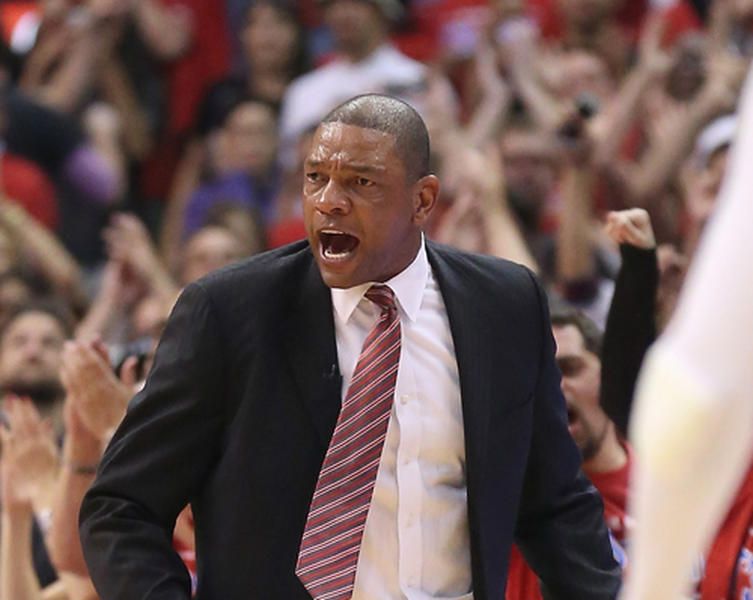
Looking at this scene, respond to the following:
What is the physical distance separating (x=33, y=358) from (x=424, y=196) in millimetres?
3326

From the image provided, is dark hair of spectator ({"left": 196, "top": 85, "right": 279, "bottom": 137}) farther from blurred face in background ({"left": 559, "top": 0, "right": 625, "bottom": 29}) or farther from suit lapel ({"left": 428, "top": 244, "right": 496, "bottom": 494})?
suit lapel ({"left": 428, "top": 244, "right": 496, "bottom": 494})

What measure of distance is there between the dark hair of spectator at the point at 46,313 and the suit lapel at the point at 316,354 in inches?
135

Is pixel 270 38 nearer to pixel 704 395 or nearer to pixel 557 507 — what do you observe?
pixel 557 507

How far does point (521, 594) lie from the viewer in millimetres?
3773

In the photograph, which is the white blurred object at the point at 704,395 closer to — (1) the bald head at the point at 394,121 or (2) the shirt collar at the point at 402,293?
(1) the bald head at the point at 394,121

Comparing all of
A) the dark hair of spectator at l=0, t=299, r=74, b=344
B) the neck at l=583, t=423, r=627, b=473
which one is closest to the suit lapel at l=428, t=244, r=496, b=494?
the neck at l=583, t=423, r=627, b=473

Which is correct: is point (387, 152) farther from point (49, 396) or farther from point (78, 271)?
point (78, 271)

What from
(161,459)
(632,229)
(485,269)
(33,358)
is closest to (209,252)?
(33,358)

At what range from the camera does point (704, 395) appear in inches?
52.2

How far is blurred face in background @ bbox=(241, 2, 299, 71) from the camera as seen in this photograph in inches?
324

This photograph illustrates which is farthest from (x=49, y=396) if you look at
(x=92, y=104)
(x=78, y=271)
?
(x=92, y=104)

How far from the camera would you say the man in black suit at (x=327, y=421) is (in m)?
2.95

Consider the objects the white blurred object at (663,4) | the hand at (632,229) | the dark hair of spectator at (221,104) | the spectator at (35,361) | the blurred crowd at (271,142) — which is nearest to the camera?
the hand at (632,229)

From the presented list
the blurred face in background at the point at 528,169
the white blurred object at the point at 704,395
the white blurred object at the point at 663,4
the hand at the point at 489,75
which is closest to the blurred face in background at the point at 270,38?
the hand at the point at 489,75
